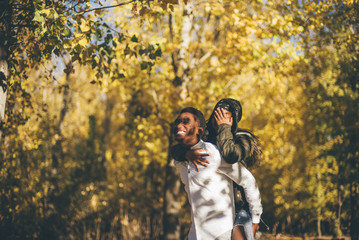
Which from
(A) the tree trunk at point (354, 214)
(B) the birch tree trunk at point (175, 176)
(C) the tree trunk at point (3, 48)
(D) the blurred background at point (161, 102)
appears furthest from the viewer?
(B) the birch tree trunk at point (175, 176)

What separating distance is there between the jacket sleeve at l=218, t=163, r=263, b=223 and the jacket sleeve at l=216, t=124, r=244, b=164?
0.33 ft

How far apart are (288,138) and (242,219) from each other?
37.2 ft

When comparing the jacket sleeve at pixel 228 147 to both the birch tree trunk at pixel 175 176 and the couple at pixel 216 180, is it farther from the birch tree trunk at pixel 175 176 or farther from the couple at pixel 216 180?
the birch tree trunk at pixel 175 176

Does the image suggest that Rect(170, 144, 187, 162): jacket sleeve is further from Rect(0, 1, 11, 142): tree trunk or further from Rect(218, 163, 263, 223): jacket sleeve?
Rect(0, 1, 11, 142): tree trunk

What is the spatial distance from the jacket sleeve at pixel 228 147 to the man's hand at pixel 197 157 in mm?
125

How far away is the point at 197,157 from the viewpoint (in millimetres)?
2471

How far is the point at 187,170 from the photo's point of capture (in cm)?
257

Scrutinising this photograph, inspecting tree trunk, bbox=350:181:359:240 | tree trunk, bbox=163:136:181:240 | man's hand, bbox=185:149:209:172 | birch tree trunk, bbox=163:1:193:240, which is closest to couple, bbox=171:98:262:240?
man's hand, bbox=185:149:209:172

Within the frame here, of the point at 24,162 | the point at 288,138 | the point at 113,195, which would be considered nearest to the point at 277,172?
the point at 288,138

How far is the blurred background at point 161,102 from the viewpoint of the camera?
506 centimetres

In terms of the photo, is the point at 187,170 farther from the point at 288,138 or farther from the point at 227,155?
the point at 288,138

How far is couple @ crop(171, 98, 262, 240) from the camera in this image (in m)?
2.43

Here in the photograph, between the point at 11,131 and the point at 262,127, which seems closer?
the point at 11,131

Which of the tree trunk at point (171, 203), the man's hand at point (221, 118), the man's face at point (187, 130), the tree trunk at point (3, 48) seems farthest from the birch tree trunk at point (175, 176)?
the man's face at point (187, 130)
